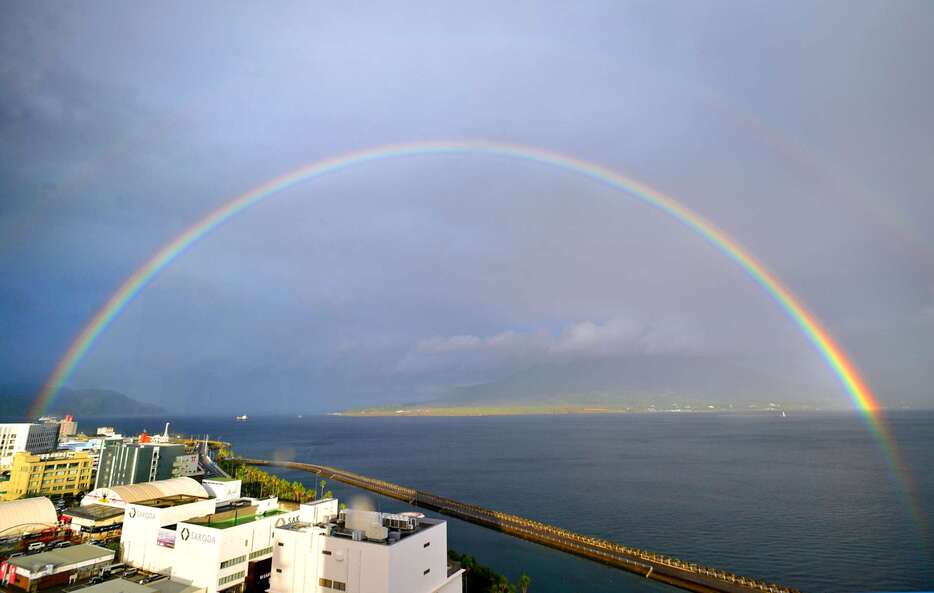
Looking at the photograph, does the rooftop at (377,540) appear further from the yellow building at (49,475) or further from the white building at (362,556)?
the yellow building at (49,475)

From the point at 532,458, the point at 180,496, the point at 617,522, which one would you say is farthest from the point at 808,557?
the point at 532,458

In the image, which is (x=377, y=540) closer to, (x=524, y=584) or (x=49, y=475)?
(x=524, y=584)

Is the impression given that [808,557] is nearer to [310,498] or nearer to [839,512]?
[839,512]

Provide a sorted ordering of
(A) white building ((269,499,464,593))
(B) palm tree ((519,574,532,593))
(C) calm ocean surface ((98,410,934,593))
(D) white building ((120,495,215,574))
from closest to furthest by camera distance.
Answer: (A) white building ((269,499,464,593))
(D) white building ((120,495,215,574))
(B) palm tree ((519,574,532,593))
(C) calm ocean surface ((98,410,934,593))

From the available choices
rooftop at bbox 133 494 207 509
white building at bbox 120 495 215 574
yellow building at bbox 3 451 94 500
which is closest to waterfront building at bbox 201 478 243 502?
rooftop at bbox 133 494 207 509

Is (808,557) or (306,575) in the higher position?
(306,575)

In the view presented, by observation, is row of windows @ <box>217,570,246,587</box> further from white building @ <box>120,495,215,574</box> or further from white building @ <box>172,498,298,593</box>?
white building @ <box>120,495,215,574</box>
